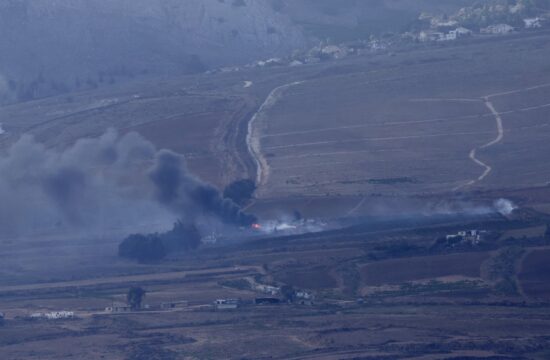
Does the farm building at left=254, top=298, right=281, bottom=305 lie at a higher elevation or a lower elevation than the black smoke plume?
lower

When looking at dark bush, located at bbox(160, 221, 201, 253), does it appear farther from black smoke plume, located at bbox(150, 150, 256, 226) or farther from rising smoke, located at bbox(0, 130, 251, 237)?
black smoke plume, located at bbox(150, 150, 256, 226)

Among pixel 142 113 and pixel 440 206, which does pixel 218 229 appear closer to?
pixel 440 206

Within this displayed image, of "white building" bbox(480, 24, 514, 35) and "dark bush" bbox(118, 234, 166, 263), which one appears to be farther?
"white building" bbox(480, 24, 514, 35)

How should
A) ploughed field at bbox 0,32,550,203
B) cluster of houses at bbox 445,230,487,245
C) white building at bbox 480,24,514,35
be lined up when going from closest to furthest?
cluster of houses at bbox 445,230,487,245 → ploughed field at bbox 0,32,550,203 → white building at bbox 480,24,514,35

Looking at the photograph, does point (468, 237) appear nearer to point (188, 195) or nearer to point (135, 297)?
point (135, 297)

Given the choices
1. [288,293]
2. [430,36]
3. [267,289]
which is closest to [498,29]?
[430,36]

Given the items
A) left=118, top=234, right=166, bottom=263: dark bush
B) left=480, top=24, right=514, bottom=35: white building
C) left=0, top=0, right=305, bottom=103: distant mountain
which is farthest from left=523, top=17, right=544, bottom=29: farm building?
left=118, top=234, right=166, bottom=263: dark bush

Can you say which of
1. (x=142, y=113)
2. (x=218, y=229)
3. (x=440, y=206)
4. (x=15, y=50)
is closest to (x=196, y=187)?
(x=218, y=229)

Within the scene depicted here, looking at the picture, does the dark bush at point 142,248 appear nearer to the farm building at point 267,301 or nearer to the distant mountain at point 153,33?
the farm building at point 267,301
